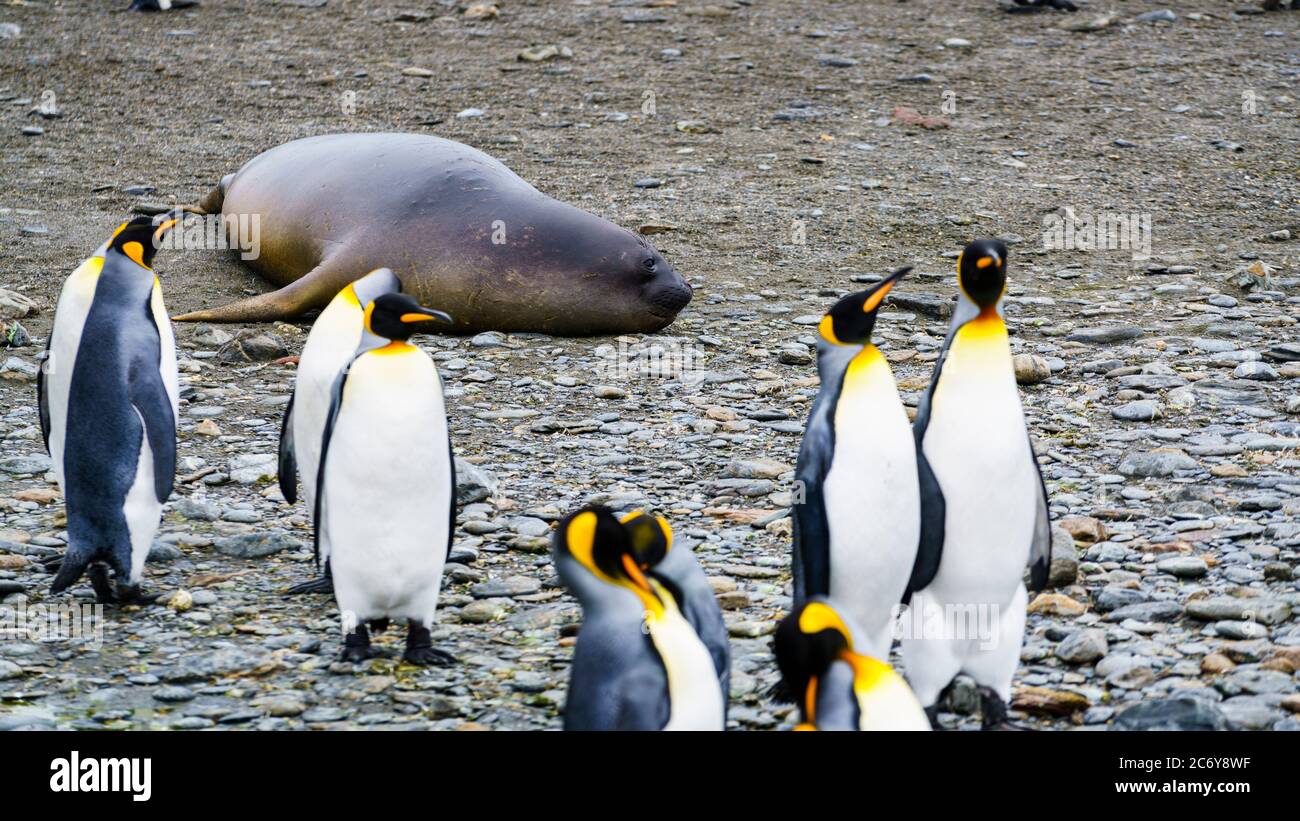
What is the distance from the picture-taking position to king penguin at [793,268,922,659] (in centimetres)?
331

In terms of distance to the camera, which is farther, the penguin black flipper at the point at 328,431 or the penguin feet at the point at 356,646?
the penguin black flipper at the point at 328,431

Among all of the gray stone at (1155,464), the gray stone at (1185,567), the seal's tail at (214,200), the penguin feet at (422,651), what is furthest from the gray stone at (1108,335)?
the seal's tail at (214,200)

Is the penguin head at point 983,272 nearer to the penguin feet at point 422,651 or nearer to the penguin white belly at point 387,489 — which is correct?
the penguin white belly at point 387,489

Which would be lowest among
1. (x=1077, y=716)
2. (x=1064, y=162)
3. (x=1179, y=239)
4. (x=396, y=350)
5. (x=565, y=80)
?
(x=1077, y=716)

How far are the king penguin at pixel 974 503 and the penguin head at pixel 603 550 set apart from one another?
2.72 feet

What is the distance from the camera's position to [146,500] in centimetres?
403

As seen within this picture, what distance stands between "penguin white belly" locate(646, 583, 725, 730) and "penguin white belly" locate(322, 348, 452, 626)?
3.63 feet

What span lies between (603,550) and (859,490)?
2.68ft

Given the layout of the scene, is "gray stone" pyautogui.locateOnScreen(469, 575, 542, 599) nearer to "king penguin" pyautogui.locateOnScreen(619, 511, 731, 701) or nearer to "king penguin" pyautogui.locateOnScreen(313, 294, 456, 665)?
"king penguin" pyautogui.locateOnScreen(313, 294, 456, 665)

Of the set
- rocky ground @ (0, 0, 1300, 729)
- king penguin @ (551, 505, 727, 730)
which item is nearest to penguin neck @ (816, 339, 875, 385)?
rocky ground @ (0, 0, 1300, 729)

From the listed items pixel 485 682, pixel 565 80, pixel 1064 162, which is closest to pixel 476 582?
pixel 485 682

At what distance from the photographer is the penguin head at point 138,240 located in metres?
4.14
